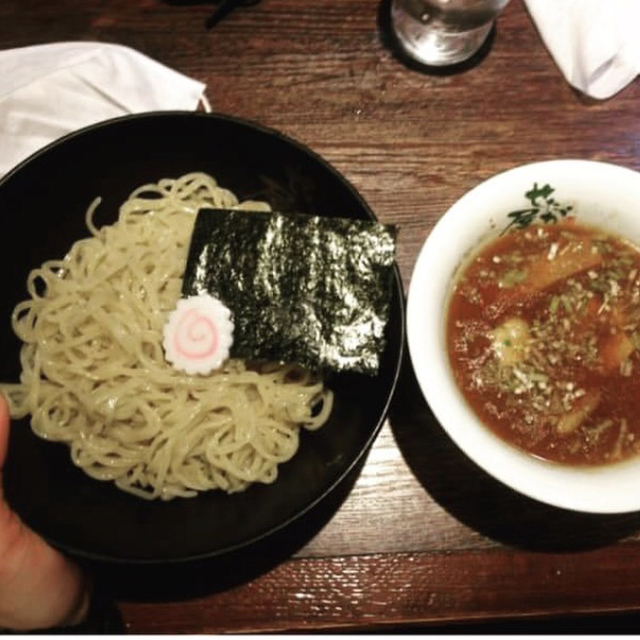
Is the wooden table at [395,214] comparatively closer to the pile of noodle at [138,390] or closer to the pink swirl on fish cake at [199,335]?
the pile of noodle at [138,390]

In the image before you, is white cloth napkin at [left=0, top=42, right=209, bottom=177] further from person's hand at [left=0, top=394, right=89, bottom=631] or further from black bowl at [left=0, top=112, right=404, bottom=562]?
person's hand at [left=0, top=394, right=89, bottom=631]

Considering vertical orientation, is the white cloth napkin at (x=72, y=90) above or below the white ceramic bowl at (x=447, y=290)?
above

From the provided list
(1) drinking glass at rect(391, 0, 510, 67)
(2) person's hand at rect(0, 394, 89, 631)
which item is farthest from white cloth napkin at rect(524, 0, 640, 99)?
(2) person's hand at rect(0, 394, 89, 631)

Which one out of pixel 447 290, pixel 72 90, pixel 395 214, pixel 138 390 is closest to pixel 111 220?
pixel 72 90

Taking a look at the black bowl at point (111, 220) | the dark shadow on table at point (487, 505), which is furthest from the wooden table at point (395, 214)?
the black bowl at point (111, 220)

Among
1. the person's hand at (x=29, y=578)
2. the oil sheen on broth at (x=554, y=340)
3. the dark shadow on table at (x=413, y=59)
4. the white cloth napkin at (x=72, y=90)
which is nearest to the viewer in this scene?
the person's hand at (x=29, y=578)

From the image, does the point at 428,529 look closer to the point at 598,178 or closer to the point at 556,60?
the point at 598,178

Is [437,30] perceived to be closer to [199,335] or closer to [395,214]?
[395,214]

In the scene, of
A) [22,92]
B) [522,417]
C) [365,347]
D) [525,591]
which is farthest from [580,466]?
[22,92]
